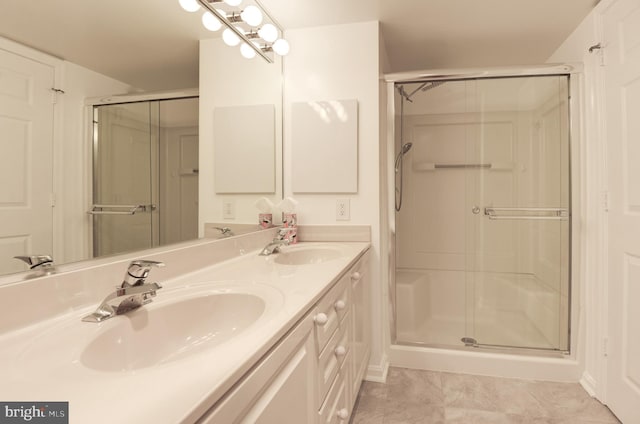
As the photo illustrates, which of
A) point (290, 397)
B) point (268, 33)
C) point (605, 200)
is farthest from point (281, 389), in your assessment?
point (605, 200)

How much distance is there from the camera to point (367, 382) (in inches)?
79.0

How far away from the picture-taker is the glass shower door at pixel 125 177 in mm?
897

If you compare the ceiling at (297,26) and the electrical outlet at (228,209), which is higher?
the ceiling at (297,26)

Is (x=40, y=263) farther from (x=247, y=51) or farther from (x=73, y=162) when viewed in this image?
Answer: (x=247, y=51)

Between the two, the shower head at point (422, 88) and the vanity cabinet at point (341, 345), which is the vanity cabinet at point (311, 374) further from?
the shower head at point (422, 88)

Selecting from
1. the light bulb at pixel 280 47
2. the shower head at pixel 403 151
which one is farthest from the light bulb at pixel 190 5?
the shower head at pixel 403 151

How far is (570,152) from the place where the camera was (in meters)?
2.03

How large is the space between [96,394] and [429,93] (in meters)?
2.51

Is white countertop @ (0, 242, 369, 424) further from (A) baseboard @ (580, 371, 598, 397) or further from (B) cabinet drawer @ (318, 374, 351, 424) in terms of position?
(A) baseboard @ (580, 371, 598, 397)

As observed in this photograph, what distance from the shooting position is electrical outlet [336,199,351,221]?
206 centimetres

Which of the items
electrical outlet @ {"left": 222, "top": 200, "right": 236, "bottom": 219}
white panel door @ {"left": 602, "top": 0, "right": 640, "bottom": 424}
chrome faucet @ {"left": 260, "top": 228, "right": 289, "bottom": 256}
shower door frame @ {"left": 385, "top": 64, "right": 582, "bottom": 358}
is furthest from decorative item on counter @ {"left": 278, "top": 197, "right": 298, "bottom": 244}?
white panel door @ {"left": 602, "top": 0, "right": 640, "bottom": 424}

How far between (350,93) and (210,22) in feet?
2.95

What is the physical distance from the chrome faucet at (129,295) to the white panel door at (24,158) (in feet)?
0.64

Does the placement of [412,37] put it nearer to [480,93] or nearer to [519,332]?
[480,93]
